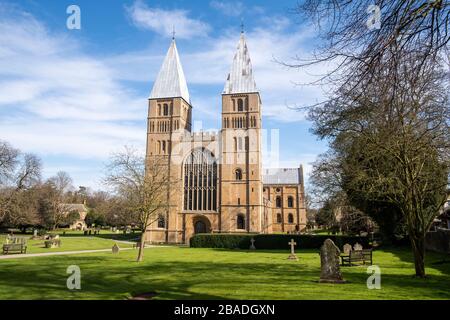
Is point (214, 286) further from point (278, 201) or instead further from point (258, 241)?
point (278, 201)

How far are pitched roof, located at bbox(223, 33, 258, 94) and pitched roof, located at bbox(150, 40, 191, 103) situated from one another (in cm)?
699

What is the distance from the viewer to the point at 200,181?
48.5m

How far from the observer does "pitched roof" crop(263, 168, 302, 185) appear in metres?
70.9

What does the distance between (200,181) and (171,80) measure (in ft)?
52.7

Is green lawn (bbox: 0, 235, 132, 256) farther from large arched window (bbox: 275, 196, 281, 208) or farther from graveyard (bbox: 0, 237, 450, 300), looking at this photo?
large arched window (bbox: 275, 196, 281, 208)

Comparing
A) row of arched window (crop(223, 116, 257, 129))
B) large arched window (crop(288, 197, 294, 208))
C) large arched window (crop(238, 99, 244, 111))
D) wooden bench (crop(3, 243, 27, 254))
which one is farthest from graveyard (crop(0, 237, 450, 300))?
large arched window (crop(288, 197, 294, 208))

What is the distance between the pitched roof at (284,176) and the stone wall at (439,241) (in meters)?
44.4

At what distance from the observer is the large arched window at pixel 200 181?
4766cm

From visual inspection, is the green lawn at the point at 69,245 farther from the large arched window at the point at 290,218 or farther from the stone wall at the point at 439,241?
the large arched window at the point at 290,218

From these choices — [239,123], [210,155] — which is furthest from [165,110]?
[239,123]

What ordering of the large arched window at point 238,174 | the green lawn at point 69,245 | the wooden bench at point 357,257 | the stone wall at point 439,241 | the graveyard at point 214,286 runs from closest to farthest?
the graveyard at point 214,286
the wooden bench at point 357,257
the stone wall at point 439,241
the green lawn at point 69,245
the large arched window at point 238,174

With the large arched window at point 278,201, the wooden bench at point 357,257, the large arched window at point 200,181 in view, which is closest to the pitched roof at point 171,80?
the large arched window at point 200,181
